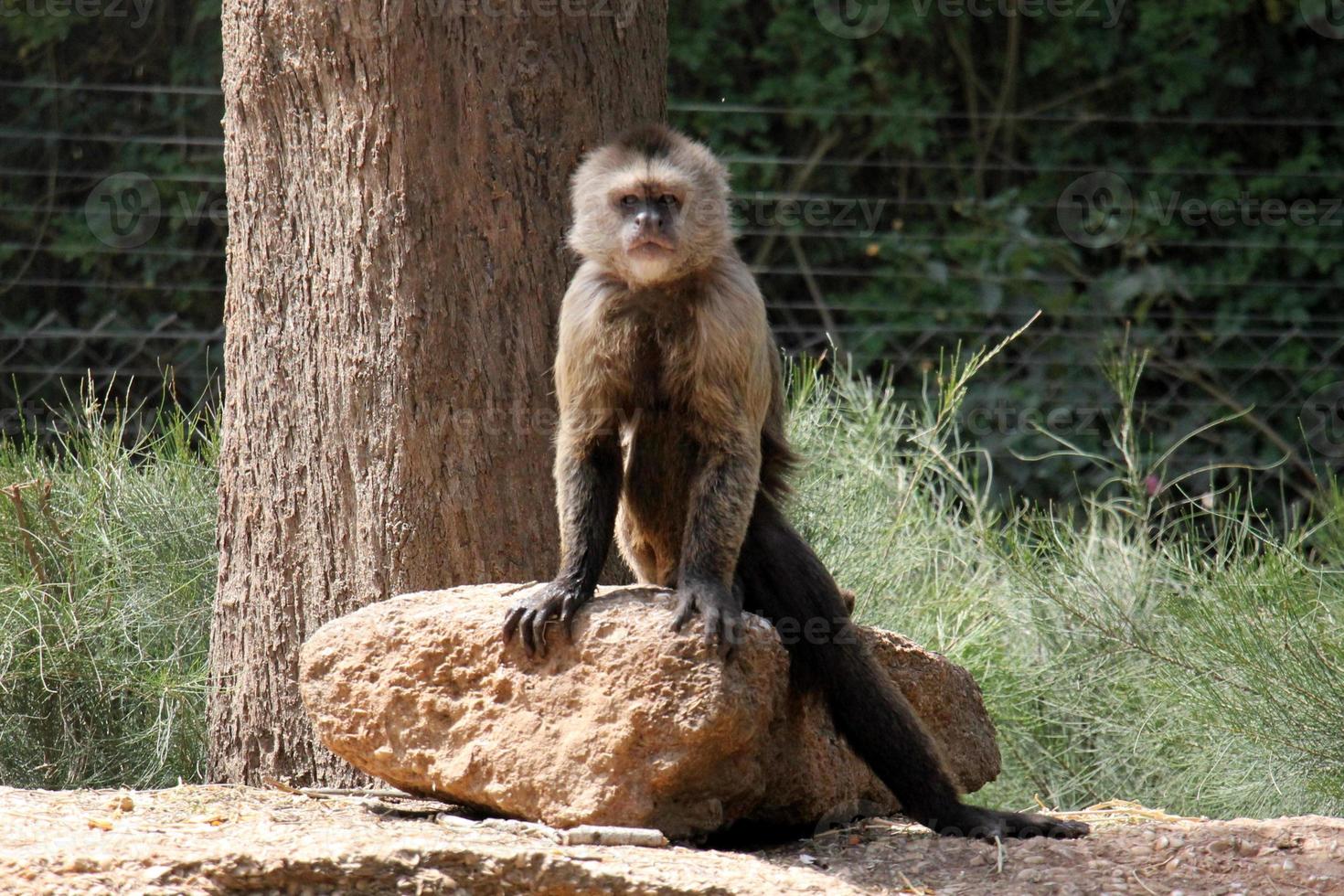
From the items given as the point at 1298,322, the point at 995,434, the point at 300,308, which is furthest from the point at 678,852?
the point at 1298,322

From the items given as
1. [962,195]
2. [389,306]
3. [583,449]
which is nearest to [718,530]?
[583,449]

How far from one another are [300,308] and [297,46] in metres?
0.82

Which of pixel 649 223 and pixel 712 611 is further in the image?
pixel 649 223

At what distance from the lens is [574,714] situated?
12.8 feet

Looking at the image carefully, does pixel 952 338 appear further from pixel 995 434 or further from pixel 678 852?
pixel 678 852

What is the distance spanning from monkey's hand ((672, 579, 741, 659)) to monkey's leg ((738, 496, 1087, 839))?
287 mm

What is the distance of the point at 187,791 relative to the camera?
438cm

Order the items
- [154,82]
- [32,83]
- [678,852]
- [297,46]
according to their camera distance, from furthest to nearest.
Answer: [154,82], [32,83], [297,46], [678,852]

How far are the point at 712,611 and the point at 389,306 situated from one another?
1.56 metres

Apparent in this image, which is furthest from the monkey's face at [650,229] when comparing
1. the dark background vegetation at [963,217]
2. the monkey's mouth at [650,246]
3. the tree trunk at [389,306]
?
the dark background vegetation at [963,217]

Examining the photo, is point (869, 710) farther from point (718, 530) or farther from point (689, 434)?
point (689, 434)

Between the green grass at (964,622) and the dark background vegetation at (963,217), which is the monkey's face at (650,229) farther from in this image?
the dark background vegetation at (963,217)

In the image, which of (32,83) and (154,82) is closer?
(32,83)

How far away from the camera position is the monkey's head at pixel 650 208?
4.22m
